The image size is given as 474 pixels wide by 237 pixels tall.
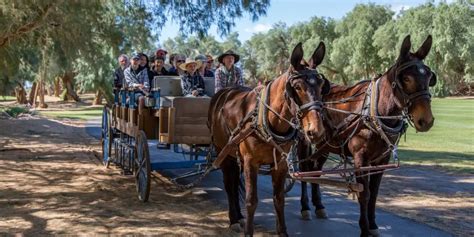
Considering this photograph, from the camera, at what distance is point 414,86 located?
5902 millimetres

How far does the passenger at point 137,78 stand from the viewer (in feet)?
31.2

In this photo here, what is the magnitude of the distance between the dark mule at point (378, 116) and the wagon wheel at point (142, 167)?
281 centimetres

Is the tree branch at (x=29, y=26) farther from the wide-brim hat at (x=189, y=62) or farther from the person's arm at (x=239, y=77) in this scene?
the person's arm at (x=239, y=77)

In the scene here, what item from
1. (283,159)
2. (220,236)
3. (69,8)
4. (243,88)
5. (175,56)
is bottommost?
(220,236)

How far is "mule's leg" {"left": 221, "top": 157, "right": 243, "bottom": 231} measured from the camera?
7.06m

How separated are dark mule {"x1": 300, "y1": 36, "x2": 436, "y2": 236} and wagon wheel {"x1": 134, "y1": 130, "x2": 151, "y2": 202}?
2.81 metres

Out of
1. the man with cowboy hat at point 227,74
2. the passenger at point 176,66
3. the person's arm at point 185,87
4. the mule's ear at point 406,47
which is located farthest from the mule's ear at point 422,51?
the passenger at point 176,66

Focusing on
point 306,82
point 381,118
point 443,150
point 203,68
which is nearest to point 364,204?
point 381,118

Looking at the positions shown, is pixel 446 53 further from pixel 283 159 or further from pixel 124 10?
pixel 283 159

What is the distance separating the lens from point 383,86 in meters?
6.41

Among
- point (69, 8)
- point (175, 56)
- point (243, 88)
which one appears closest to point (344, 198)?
point (243, 88)

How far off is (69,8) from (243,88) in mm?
6376

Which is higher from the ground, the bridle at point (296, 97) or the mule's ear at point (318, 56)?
the mule's ear at point (318, 56)

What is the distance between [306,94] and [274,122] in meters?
0.65
